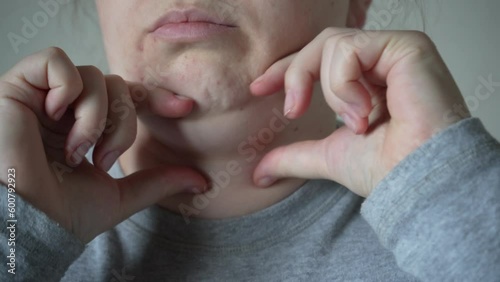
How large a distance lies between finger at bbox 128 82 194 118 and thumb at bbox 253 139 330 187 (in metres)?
0.14

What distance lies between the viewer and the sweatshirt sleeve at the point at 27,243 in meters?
0.51

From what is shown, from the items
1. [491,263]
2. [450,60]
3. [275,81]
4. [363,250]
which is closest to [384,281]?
[363,250]

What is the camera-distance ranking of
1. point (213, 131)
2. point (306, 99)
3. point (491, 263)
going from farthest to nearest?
point (213, 131)
point (306, 99)
point (491, 263)

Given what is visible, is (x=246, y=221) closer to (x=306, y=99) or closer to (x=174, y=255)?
(x=174, y=255)

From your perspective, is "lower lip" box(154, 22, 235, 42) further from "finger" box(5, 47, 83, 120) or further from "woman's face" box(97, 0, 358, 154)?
"finger" box(5, 47, 83, 120)

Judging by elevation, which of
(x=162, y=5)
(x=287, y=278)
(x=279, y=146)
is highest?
(x=162, y=5)

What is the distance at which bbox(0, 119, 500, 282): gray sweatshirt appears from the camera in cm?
48

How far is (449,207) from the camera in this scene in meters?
0.48

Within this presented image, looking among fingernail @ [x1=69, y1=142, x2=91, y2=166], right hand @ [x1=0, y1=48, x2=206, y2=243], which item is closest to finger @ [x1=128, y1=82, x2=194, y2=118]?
right hand @ [x1=0, y1=48, x2=206, y2=243]

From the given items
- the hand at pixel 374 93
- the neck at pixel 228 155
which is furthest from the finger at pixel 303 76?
the neck at pixel 228 155

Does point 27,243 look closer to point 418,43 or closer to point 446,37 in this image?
point 418,43

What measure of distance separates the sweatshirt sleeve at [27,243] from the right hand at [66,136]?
0.02m

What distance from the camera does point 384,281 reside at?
60cm

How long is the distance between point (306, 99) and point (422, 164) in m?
0.15
